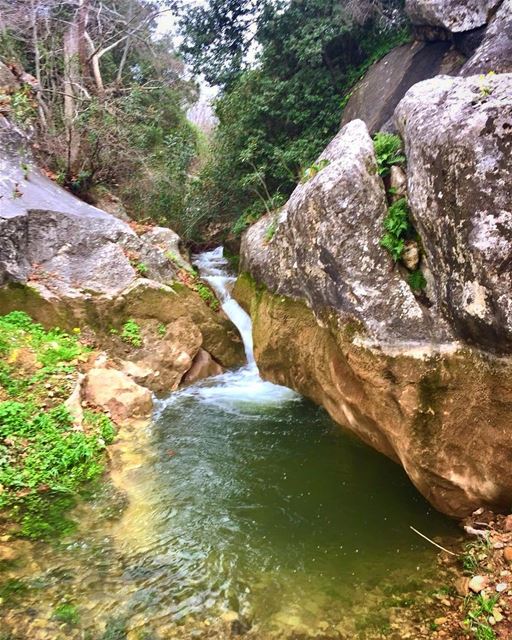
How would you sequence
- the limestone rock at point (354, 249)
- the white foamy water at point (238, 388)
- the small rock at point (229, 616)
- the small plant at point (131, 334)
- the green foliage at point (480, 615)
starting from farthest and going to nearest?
1. the small plant at point (131, 334)
2. the white foamy water at point (238, 388)
3. the limestone rock at point (354, 249)
4. the small rock at point (229, 616)
5. the green foliage at point (480, 615)

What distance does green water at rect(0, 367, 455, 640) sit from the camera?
14.0 ft

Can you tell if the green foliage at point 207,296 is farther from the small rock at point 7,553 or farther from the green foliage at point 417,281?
the small rock at point 7,553

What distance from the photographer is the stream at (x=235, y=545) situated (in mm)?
4223

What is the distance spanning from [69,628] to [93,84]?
15985 mm

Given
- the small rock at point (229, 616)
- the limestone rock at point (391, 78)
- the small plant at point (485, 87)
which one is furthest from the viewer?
the limestone rock at point (391, 78)

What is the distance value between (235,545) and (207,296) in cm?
729

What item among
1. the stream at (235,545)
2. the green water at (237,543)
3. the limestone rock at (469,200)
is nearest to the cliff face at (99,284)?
the stream at (235,545)

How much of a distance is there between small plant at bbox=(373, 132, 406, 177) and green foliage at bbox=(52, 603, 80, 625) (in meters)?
6.13

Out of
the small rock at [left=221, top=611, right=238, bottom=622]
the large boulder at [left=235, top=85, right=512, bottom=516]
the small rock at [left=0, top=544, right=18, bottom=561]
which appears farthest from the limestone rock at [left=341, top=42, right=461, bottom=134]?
the small rock at [left=0, top=544, right=18, bottom=561]

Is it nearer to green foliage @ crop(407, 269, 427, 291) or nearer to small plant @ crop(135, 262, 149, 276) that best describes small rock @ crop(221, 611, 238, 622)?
green foliage @ crop(407, 269, 427, 291)

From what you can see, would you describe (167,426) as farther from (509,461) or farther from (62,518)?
(509,461)

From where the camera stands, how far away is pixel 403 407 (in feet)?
18.0

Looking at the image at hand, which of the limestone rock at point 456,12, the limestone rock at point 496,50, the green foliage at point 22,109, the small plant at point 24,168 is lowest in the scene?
the limestone rock at point 496,50

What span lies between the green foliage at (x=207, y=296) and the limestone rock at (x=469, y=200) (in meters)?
6.86
